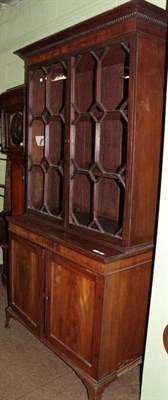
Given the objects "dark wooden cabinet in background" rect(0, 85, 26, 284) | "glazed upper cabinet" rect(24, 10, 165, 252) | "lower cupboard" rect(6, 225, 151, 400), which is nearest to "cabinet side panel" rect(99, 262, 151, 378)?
"lower cupboard" rect(6, 225, 151, 400)

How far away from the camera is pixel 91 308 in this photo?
1757mm

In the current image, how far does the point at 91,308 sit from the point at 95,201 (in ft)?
1.88

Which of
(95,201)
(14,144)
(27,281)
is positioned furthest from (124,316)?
(14,144)

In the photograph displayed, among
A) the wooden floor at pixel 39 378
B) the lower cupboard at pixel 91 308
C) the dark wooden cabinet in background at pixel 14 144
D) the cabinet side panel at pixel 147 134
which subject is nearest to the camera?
the cabinet side panel at pixel 147 134

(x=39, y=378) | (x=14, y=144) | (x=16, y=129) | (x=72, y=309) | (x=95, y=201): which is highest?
(x=16, y=129)

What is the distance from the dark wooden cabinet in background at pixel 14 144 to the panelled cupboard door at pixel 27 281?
0.47 m

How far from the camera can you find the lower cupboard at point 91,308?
5.63ft

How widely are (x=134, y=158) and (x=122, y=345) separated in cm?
103

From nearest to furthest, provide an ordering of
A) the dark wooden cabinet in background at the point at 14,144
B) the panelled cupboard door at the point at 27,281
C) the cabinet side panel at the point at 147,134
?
1. the cabinet side panel at the point at 147,134
2. the panelled cupboard door at the point at 27,281
3. the dark wooden cabinet in background at the point at 14,144

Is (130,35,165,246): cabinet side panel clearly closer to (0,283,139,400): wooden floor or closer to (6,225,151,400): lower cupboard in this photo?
(6,225,151,400): lower cupboard

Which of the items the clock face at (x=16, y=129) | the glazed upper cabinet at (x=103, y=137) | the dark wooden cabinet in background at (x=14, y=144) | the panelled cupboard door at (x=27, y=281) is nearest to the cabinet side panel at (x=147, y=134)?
the glazed upper cabinet at (x=103, y=137)

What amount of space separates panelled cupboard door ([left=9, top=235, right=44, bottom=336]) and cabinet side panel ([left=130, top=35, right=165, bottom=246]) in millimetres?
687

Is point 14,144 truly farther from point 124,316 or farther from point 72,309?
point 124,316

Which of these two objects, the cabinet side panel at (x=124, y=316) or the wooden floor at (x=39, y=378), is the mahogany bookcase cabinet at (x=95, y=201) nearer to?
the cabinet side panel at (x=124, y=316)
